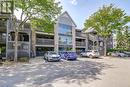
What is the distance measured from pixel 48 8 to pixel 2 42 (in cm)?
1244

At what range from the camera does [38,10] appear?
96.2 ft

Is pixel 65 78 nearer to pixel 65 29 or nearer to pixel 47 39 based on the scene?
pixel 47 39

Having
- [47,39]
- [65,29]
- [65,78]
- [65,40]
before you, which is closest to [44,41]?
[47,39]

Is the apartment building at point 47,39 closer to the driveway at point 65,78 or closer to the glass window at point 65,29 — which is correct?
the glass window at point 65,29

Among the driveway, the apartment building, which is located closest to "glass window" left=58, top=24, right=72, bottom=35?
the apartment building

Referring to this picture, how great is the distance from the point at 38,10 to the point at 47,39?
14119mm

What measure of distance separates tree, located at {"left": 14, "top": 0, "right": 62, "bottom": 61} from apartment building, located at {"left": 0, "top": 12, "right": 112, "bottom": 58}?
5.38 metres

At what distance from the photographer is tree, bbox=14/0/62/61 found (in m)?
27.9

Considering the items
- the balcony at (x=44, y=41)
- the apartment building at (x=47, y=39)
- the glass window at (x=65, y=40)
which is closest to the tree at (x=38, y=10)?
the apartment building at (x=47, y=39)

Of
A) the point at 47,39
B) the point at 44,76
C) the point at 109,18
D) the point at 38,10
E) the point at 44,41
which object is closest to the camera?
the point at 44,76

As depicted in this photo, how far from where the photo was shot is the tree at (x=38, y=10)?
27.9 metres

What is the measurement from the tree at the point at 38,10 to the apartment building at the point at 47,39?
17.7ft

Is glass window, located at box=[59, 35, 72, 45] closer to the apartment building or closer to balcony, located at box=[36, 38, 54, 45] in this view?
the apartment building

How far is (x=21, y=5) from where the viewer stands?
2748 cm
